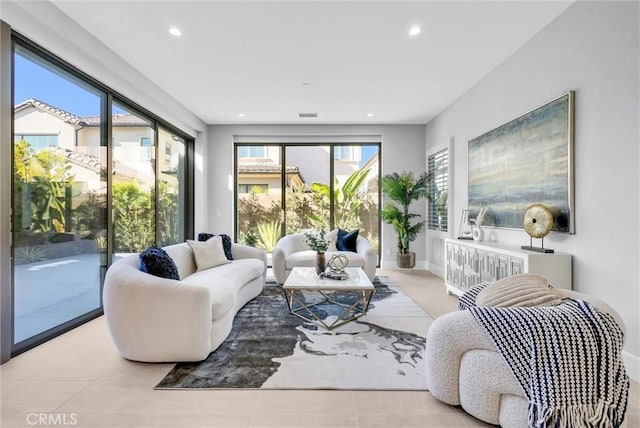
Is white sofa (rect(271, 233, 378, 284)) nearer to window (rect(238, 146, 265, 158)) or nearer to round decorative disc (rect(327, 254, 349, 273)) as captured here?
→ round decorative disc (rect(327, 254, 349, 273))

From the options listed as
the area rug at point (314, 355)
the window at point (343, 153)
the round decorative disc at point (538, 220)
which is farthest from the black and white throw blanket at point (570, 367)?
the window at point (343, 153)

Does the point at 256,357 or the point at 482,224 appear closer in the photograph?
the point at 256,357

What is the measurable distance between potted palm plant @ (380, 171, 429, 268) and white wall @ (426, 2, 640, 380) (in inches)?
104

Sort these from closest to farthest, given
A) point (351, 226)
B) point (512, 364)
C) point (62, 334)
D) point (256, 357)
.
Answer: point (512, 364)
point (256, 357)
point (62, 334)
point (351, 226)

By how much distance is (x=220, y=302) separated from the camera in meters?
2.50

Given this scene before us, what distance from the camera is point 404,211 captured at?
18.6 feet

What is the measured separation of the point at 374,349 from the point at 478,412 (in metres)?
0.96

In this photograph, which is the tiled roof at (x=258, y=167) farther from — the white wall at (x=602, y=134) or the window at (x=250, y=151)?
the white wall at (x=602, y=134)

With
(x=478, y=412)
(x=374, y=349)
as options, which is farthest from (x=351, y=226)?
(x=478, y=412)

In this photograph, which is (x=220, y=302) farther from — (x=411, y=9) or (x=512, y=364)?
(x=411, y=9)

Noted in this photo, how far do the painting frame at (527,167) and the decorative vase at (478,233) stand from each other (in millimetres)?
114

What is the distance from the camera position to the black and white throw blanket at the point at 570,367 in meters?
1.36

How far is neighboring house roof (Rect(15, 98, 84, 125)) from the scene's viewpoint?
2536 millimetres

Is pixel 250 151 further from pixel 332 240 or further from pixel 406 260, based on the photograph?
pixel 406 260
